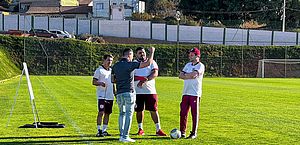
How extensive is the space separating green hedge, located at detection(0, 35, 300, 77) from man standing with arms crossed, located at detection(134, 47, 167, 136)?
4225cm

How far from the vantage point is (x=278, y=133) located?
13016 millimetres

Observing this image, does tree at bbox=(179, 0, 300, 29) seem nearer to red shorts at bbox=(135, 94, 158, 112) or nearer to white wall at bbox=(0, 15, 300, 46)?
white wall at bbox=(0, 15, 300, 46)

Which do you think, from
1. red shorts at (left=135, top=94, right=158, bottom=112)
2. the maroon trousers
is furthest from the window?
the maroon trousers

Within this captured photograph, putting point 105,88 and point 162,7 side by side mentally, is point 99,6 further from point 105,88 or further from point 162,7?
point 105,88

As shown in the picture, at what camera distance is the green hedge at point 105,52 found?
5466 cm

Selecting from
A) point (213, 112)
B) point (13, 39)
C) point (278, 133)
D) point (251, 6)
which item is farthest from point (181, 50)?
point (278, 133)

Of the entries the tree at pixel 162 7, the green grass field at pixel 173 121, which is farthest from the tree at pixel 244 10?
the green grass field at pixel 173 121

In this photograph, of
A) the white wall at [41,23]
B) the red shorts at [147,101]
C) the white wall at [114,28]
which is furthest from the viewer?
the white wall at [41,23]

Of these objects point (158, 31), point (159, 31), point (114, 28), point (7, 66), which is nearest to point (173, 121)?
point (7, 66)

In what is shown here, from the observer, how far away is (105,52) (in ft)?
188

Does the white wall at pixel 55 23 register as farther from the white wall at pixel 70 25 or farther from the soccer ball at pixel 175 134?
the soccer ball at pixel 175 134

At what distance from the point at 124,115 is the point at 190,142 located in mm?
1532

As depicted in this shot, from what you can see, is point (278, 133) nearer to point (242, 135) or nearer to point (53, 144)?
point (242, 135)

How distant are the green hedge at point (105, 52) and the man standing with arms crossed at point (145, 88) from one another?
42255 millimetres
